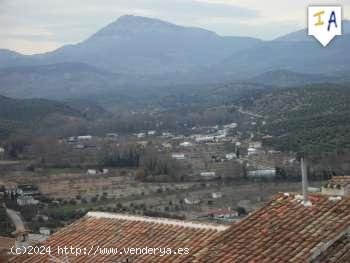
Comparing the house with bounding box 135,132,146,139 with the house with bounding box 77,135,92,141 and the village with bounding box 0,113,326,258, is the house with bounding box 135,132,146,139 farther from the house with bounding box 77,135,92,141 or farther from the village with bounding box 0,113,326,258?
the village with bounding box 0,113,326,258

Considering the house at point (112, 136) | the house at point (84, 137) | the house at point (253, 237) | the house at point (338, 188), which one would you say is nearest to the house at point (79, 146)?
the house at point (84, 137)

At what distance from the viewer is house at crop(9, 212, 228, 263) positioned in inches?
268

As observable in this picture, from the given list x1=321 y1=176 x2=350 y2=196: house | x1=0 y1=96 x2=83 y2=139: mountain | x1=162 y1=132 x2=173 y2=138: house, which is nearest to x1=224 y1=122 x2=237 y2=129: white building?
x1=162 y1=132 x2=173 y2=138: house

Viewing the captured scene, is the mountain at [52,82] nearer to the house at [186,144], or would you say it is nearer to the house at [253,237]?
the house at [186,144]

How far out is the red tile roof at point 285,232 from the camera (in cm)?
544

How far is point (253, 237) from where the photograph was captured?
234 inches

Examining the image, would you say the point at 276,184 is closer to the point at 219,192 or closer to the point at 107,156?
the point at 219,192

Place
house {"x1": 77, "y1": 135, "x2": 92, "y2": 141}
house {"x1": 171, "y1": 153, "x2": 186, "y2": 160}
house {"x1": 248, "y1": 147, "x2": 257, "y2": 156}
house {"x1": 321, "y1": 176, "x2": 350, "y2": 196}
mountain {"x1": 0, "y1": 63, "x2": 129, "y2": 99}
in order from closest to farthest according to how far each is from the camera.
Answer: house {"x1": 321, "y1": 176, "x2": 350, "y2": 196}, house {"x1": 248, "y1": 147, "x2": 257, "y2": 156}, house {"x1": 171, "y1": 153, "x2": 186, "y2": 160}, house {"x1": 77, "y1": 135, "x2": 92, "y2": 141}, mountain {"x1": 0, "y1": 63, "x2": 129, "y2": 99}

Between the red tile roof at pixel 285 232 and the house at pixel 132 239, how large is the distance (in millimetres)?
422

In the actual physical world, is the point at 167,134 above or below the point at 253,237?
below

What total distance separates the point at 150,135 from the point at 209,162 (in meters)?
23.7

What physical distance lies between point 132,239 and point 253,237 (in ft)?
6.72

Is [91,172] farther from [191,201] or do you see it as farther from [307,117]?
[307,117]

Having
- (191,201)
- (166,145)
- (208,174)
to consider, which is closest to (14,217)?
(191,201)
